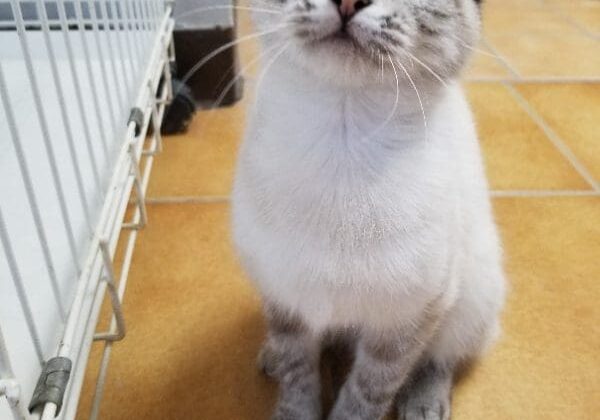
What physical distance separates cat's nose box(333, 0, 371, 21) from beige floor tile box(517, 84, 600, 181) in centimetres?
99

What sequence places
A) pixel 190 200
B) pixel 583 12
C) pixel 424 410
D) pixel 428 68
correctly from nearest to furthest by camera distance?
pixel 428 68 < pixel 424 410 < pixel 190 200 < pixel 583 12

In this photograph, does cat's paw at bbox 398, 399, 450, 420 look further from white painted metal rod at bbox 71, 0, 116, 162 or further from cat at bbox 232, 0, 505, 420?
white painted metal rod at bbox 71, 0, 116, 162

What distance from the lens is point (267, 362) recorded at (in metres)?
0.87

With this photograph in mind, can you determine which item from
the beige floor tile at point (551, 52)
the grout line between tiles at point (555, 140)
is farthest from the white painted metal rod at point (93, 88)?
the beige floor tile at point (551, 52)

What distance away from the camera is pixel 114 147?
0.86 meters

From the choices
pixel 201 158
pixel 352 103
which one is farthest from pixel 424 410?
pixel 201 158

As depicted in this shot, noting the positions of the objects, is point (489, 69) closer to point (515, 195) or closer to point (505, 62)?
point (505, 62)

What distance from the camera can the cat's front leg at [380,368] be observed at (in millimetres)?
730

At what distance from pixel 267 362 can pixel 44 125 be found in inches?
17.4

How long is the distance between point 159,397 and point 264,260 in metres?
0.28

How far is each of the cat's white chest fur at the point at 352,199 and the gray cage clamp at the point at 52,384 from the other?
0.23 m

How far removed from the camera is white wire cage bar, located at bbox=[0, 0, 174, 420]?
1.76ft

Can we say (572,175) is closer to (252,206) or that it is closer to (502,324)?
(502,324)

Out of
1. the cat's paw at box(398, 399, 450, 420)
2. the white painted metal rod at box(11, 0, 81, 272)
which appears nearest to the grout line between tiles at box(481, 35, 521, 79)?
the cat's paw at box(398, 399, 450, 420)
